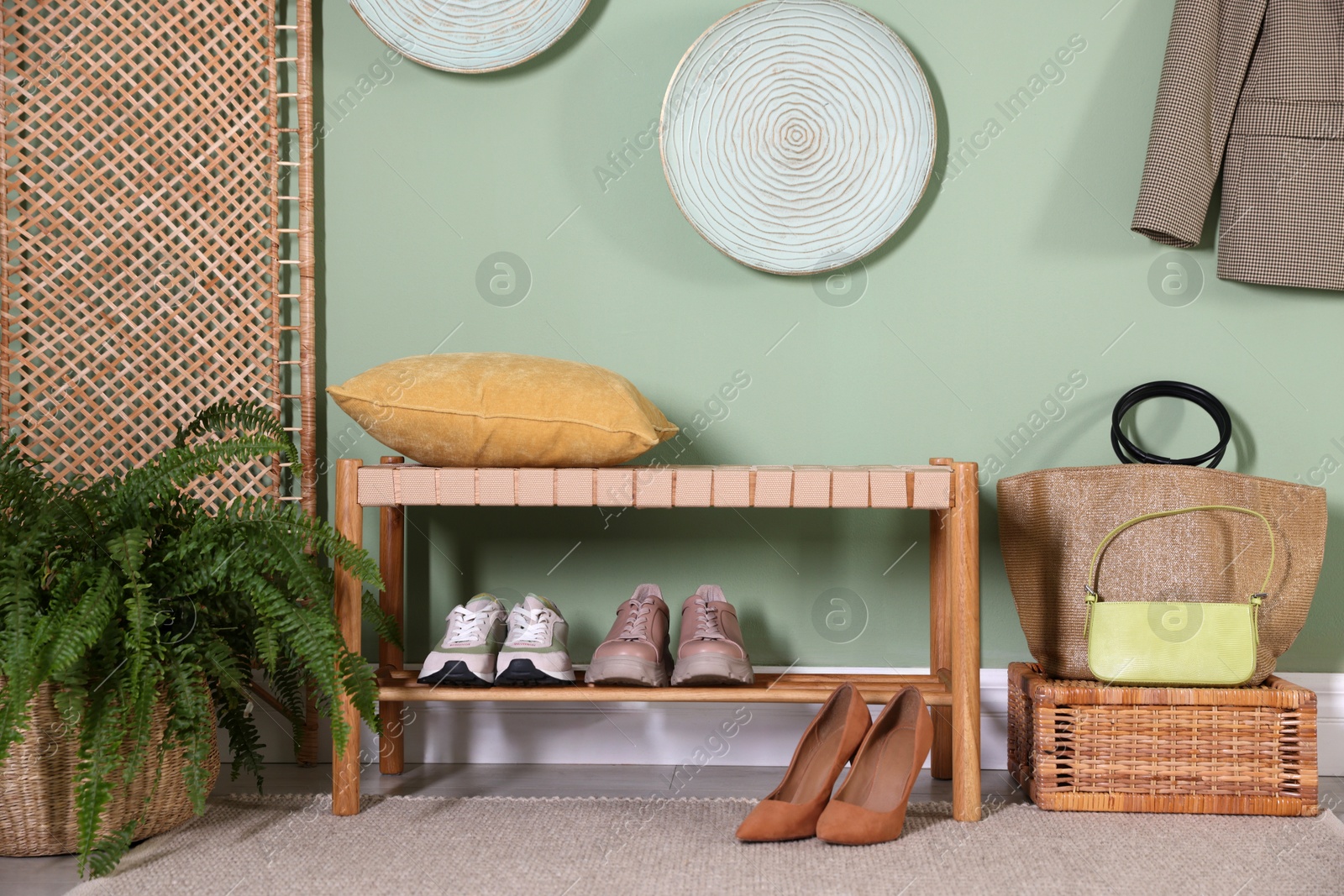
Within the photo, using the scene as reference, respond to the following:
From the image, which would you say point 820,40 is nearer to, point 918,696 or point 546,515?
point 546,515

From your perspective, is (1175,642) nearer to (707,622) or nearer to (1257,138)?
(707,622)

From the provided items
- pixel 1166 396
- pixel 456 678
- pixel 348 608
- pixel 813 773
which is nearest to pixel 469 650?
pixel 456 678

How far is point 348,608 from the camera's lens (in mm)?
1476

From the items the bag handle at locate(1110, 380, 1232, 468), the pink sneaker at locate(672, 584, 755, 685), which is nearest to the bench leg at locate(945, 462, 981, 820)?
the pink sneaker at locate(672, 584, 755, 685)

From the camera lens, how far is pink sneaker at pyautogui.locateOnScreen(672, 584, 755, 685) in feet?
4.75

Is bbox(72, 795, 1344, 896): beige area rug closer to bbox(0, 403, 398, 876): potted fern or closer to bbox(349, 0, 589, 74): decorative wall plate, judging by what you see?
bbox(0, 403, 398, 876): potted fern

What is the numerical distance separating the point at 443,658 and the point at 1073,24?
162 centimetres

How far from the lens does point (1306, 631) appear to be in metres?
1.79

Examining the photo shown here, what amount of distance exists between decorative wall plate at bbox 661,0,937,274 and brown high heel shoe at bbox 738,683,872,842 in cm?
81

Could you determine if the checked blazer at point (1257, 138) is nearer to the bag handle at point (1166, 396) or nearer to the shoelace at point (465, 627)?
the bag handle at point (1166, 396)

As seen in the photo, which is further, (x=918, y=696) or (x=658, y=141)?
(x=658, y=141)

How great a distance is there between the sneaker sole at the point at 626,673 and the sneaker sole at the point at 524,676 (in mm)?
45

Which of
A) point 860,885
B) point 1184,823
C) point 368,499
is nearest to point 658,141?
point 368,499

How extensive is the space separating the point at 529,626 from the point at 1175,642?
3.29 ft
